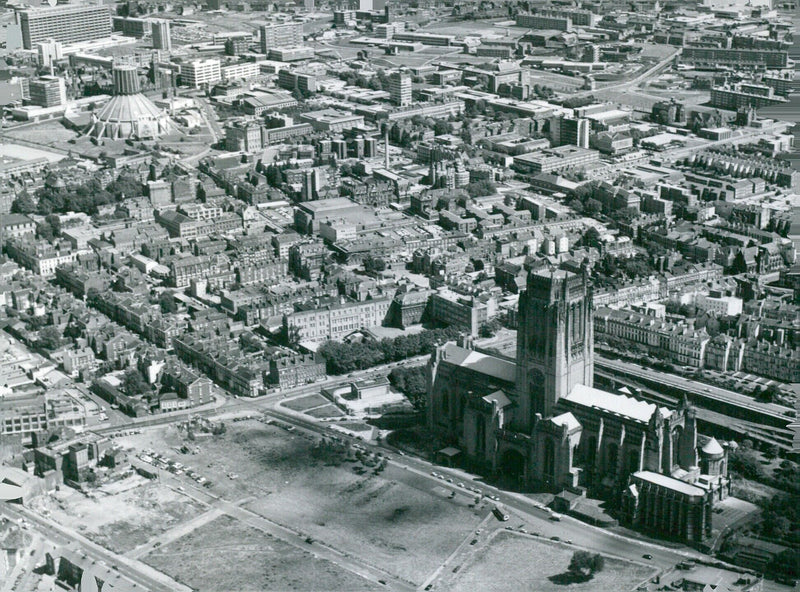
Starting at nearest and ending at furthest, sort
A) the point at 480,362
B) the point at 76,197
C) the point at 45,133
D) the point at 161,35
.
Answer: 1. the point at 480,362
2. the point at 76,197
3. the point at 45,133
4. the point at 161,35

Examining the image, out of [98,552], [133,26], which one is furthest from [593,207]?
[133,26]

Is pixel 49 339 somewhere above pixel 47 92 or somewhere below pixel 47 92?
below

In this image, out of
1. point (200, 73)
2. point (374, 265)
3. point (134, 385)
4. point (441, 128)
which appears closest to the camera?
point (134, 385)

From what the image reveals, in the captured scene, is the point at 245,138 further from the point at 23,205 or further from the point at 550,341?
the point at 550,341

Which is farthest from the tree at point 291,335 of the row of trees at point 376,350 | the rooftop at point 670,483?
the rooftop at point 670,483

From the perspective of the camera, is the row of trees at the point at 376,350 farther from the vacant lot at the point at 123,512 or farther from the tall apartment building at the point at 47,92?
the tall apartment building at the point at 47,92

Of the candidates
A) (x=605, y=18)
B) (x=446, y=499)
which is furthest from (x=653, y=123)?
(x=446, y=499)
